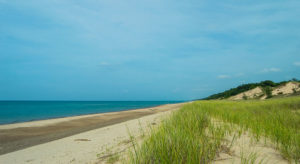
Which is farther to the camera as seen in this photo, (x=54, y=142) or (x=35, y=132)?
(x=35, y=132)

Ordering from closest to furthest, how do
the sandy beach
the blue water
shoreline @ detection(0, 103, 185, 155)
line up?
the sandy beach → shoreline @ detection(0, 103, 185, 155) → the blue water

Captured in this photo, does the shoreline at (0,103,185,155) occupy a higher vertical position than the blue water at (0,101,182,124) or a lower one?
higher

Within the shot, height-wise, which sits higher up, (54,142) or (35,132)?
(54,142)

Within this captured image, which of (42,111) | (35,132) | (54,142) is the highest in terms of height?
(54,142)

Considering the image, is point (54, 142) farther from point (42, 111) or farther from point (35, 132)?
point (42, 111)

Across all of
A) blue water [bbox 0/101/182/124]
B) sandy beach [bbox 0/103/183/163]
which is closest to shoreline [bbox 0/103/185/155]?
sandy beach [bbox 0/103/183/163]

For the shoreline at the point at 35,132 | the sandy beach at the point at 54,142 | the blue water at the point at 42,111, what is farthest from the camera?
the blue water at the point at 42,111

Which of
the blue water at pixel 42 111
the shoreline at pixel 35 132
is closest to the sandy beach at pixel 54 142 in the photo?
the shoreline at pixel 35 132

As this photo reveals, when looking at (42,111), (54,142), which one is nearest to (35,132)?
(54,142)

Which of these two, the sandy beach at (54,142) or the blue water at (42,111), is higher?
the sandy beach at (54,142)

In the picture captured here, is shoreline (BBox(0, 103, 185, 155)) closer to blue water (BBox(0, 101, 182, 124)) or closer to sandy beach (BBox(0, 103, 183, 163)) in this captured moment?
sandy beach (BBox(0, 103, 183, 163))

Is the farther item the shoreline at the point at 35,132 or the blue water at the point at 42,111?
the blue water at the point at 42,111

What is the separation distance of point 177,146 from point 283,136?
7.63ft

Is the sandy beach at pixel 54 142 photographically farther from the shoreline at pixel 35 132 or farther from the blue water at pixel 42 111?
the blue water at pixel 42 111
